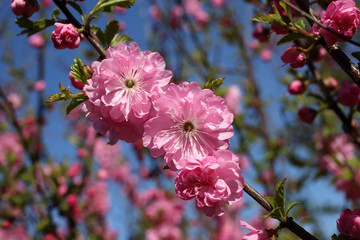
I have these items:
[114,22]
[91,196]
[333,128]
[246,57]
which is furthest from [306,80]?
[91,196]

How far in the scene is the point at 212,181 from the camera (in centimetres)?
88

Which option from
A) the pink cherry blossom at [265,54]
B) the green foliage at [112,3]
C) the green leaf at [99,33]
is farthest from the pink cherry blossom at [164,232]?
the green foliage at [112,3]

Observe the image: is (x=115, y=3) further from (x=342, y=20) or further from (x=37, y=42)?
(x=37, y=42)

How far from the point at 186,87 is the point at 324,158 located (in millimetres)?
2589

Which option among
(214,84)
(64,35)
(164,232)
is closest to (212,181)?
(214,84)

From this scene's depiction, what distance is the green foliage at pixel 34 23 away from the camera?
1.20 metres

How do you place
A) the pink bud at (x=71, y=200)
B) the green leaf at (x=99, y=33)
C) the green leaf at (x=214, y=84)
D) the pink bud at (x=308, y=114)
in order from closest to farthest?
the green leaf at (x=214, y=84) → the green leaf at (x=99, y=33) → the pink bud at (x=308, y=114) → the pink bud at (x=71, y=200)

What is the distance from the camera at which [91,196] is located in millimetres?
4211

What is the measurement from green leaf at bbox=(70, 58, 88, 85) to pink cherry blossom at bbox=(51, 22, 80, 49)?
0.33ft

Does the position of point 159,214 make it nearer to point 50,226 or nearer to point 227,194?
point 50,226

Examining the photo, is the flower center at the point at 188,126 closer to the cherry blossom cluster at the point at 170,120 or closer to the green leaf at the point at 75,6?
the cherry blossom cluster at the point at 170,120

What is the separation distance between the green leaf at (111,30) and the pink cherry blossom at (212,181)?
2.06ft

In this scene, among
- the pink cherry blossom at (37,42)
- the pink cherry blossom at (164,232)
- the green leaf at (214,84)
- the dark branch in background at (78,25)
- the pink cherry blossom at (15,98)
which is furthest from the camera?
the pink cherry blossom at (164,232)

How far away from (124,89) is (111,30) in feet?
1.02
